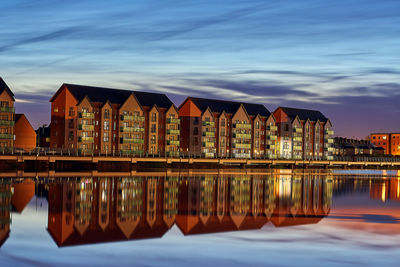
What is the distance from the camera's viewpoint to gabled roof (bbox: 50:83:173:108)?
12100 centimetres

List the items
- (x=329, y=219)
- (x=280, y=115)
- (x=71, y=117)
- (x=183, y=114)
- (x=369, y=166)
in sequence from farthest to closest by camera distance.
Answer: (x=369, y=166), (x=280, y=115), (x=183, y=114), (x=71, y=117), (x=329, y=219)

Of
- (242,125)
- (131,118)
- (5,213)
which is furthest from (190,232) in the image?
(242,125)

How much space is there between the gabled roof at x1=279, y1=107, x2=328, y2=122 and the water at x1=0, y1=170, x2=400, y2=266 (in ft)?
434

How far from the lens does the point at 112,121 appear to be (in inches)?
4897

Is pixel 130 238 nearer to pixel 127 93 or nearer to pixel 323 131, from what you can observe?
pixel 127 93

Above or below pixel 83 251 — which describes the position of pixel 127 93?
above

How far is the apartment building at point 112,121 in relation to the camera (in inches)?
4656

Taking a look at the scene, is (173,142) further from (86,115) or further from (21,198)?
(21,198)

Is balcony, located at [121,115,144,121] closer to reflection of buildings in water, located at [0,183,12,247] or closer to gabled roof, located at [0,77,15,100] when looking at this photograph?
gabled roof, located at [0,77,15,100]

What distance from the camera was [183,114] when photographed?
477 ft

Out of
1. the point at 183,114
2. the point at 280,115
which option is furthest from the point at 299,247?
the point at 280,115

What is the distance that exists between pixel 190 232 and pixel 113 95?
342ft

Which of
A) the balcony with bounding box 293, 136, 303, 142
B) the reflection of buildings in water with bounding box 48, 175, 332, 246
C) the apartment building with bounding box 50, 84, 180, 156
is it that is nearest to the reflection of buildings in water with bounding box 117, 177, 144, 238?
the reflection of buildings in water with bounding box 48, 175, 332, 246

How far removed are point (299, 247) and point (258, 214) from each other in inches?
433
